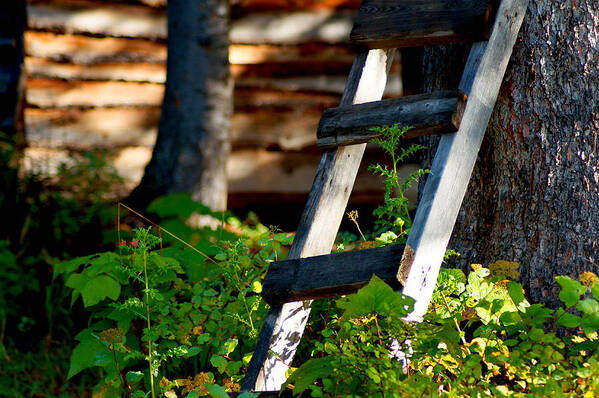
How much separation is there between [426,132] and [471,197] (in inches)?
17.8

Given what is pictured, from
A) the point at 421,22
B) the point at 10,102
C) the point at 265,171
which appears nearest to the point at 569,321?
the point at 421,22

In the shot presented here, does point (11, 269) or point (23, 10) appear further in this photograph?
point (23, 10)

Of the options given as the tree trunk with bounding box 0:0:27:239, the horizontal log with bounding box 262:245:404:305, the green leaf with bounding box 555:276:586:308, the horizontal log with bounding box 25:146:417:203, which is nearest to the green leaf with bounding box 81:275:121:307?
the horizontal log with bounding box 262:245:404:305

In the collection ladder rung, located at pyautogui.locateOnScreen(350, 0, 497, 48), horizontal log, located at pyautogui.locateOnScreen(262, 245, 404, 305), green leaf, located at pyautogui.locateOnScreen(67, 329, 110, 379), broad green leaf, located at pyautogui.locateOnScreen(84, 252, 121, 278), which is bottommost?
green leaf, located at pyautogui.locateOnScreen(67, 329, 110, 379)

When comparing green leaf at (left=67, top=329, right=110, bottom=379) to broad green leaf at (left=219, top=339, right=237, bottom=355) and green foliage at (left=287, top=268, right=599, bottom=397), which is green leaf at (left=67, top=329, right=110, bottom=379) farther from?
green foliage at (left=287, top=268, right=599, bottom=397)

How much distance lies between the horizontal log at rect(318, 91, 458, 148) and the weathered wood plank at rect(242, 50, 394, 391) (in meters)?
0.07

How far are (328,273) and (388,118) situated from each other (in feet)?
1.93

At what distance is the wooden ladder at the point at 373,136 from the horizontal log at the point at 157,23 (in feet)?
10.6

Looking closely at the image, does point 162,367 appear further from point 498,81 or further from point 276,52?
point 276,52

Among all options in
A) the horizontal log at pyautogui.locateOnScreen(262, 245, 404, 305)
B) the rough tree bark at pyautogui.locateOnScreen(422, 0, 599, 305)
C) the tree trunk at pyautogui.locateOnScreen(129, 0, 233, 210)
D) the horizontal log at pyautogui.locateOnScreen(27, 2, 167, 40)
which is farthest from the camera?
the horizontal log at pyautogui.locateOnScreen(27, 2, 167, 40)

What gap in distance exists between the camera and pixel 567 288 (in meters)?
1.82

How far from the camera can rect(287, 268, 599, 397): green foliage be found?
1726 millimetres

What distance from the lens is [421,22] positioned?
237 cm

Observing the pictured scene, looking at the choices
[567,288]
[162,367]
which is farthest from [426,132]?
[162,367]
